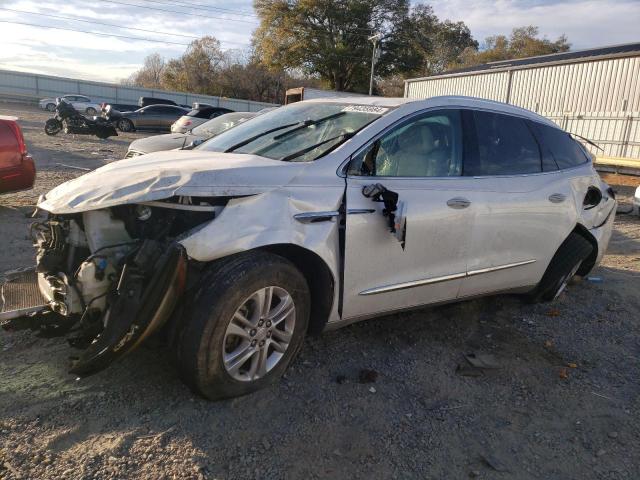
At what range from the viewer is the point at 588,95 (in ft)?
57.1

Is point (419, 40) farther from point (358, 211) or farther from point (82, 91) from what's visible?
point (358, 211)

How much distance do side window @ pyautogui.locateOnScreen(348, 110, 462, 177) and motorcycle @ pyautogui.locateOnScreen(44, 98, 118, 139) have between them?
18.4 m

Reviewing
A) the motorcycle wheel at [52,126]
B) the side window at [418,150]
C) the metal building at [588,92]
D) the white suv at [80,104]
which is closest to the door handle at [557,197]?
the side window at [418,150]

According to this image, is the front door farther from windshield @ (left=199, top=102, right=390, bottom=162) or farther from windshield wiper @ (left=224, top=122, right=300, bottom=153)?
windshield wiper @ (left=224, top=122, right=300, bottom=153)

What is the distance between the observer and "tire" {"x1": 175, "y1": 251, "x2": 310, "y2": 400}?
267 cm

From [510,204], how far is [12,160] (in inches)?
232

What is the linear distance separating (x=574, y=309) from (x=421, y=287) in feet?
6.62

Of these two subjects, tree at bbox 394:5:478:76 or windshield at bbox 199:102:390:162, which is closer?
windshield at bbox 199:102:390:162

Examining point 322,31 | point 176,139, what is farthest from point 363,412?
point 322,31

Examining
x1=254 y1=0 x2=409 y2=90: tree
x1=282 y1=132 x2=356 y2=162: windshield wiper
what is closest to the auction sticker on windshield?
x1=282 y1=132 x2=356 y2=162: windshield wiper

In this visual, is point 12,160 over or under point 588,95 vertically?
under

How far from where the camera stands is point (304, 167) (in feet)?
10.2

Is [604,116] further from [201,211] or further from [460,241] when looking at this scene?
[201,211]

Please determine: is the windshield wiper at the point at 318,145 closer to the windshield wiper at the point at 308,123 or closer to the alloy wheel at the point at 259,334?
the windshield wiper at the point at 308,123
